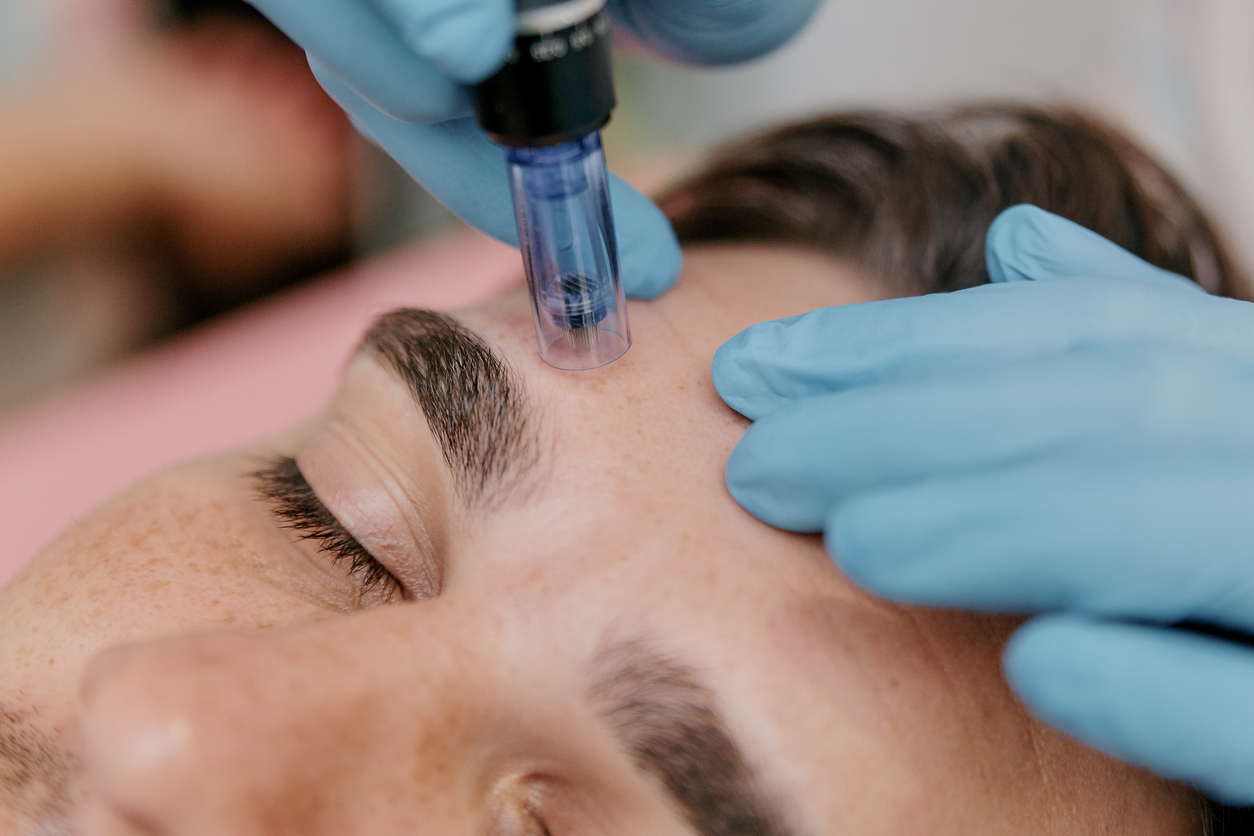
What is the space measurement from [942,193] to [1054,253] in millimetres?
286

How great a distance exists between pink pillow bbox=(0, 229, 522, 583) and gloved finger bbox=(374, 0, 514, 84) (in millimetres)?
868

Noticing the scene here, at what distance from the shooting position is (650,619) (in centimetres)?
65

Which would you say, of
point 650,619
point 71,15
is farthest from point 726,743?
point 71,15

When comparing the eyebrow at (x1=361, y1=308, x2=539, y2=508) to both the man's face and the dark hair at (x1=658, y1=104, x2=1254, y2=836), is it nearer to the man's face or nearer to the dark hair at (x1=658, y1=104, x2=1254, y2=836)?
the man's face

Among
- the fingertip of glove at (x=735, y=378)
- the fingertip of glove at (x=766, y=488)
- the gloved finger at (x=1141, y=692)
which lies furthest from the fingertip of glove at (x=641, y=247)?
the gloved finger at (x=1141, y=692)

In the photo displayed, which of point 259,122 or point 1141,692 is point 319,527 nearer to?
point 1141,692

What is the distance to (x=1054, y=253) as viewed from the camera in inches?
33.5

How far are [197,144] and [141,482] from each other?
1120 mm

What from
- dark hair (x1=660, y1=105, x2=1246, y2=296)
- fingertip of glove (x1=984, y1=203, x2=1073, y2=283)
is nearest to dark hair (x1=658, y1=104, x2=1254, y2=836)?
dark hair (x1=660, y1=105, x2=1246, y2=296)

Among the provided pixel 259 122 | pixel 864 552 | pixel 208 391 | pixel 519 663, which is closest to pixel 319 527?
pixel 519 663

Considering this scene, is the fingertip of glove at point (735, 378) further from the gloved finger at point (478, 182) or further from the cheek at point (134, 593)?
the cheek at point (134, 593)

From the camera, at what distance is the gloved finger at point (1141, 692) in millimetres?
589

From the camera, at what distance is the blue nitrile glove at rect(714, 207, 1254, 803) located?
1.94ft

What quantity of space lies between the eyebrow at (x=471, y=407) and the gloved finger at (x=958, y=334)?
192 mm
